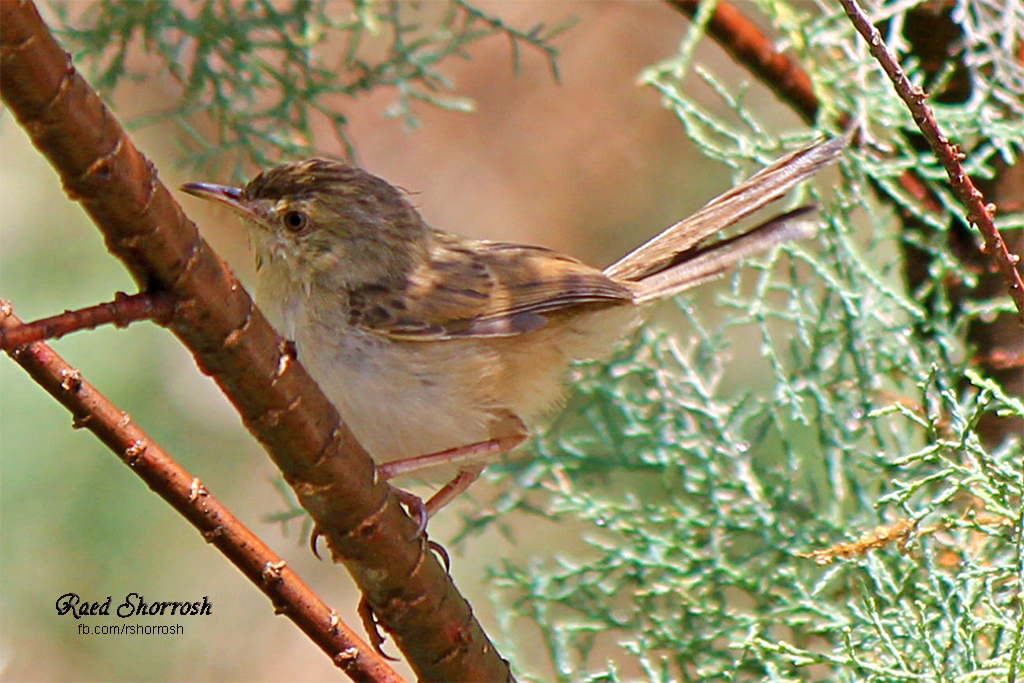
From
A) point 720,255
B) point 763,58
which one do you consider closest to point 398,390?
point 720,255

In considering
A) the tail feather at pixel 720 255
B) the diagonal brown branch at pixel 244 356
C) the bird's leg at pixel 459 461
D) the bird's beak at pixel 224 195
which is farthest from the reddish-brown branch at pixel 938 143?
the bird's beak at pixel 224 195

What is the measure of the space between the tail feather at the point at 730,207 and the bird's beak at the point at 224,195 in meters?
1.11

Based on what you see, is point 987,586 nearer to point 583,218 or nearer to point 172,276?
point 172,276

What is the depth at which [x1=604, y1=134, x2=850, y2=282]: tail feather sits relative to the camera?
3.19m

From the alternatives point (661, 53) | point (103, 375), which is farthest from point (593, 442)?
point (661, 53)

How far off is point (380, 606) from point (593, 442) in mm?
1574

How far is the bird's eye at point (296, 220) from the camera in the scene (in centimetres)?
331

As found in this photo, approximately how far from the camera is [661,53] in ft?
21.9

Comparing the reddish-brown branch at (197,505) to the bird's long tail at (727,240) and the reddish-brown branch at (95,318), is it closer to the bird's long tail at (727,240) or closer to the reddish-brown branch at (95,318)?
Result: the reddish-brown branch at (95,318)

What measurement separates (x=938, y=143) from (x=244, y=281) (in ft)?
12.0

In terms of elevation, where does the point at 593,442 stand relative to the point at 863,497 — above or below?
above

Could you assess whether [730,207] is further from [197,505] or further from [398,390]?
[197,505]

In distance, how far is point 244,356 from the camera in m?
1.91

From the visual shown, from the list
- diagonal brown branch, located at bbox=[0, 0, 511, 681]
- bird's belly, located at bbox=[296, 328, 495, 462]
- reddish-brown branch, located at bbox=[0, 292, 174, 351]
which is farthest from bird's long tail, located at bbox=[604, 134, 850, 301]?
reddish-brown branch, located at bbox=[0, 292, 174, 351]
